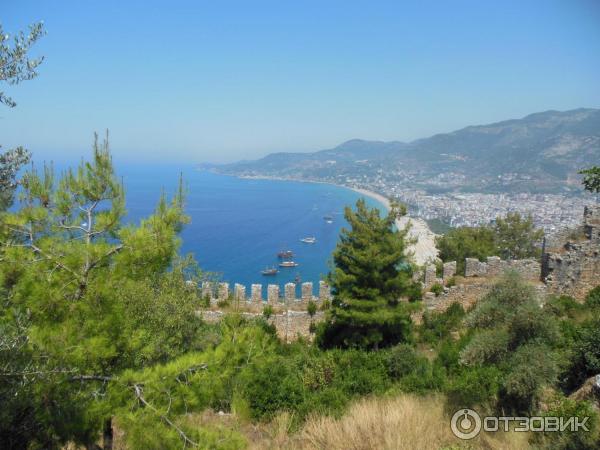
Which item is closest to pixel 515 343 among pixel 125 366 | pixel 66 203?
pixel 125 366

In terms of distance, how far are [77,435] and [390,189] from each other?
327 feet

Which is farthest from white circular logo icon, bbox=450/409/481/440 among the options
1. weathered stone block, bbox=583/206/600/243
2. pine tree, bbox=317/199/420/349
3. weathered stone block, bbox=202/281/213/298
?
weathered stone block, bbox=202/281/213/298

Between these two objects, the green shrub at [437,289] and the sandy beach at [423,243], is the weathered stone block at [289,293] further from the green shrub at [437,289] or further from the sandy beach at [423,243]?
the sandy beach at [423,243]

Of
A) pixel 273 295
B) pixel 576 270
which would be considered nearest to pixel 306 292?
pixel 273 295

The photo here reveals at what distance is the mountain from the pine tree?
2879 inches

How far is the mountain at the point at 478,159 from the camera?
82.4m

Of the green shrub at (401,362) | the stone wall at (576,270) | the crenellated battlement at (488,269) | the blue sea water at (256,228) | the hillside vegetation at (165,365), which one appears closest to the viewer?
the hillside vegetation at (165,365)

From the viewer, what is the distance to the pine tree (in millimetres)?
10359

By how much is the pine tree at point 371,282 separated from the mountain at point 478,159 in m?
73.1

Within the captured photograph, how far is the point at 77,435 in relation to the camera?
3.89 metres

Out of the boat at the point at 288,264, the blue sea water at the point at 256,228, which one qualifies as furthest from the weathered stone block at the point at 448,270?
the boat at the point at 288,264

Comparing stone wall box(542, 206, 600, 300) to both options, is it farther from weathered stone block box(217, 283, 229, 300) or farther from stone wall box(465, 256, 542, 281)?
weathered stone block box(217, 283, 229, 300)

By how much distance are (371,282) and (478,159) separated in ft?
384

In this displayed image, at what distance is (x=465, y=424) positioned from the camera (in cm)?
519
